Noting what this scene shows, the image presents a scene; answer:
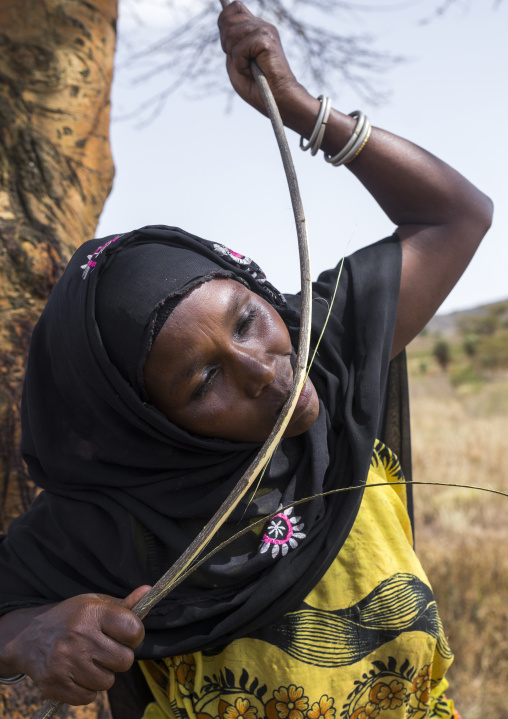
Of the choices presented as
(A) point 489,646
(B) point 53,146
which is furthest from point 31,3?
(A) point 489,646

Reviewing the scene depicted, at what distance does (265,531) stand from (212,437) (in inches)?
9.8

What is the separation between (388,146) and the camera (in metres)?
1.75

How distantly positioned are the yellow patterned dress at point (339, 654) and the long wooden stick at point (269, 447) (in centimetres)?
34

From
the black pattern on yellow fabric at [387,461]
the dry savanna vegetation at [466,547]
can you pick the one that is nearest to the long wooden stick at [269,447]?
the black pattern on yellow fabric at [387,461]

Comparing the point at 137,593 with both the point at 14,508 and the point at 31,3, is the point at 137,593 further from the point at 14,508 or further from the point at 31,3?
the point at 31,3

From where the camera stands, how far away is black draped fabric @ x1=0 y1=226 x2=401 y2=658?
143 cm

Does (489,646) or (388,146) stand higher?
(388,146)

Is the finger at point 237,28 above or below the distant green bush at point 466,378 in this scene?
above

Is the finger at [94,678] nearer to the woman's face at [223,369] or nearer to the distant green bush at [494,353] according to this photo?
the woman's face at [223,369]

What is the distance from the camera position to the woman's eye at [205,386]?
54.6 inches

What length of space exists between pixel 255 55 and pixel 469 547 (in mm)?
4252

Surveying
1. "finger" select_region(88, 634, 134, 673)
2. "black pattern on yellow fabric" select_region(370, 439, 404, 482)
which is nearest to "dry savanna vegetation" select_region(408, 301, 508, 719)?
"black pattern on yellow fabric" select_region(370, 439, 404, 482)

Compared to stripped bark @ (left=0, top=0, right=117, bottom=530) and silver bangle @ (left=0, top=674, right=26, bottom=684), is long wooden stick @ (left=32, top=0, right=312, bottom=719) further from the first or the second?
stripped bark @ (left=0, top=0, right=117, bottom=530)

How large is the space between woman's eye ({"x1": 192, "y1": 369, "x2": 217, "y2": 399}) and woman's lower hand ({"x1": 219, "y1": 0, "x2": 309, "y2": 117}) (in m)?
0.81
